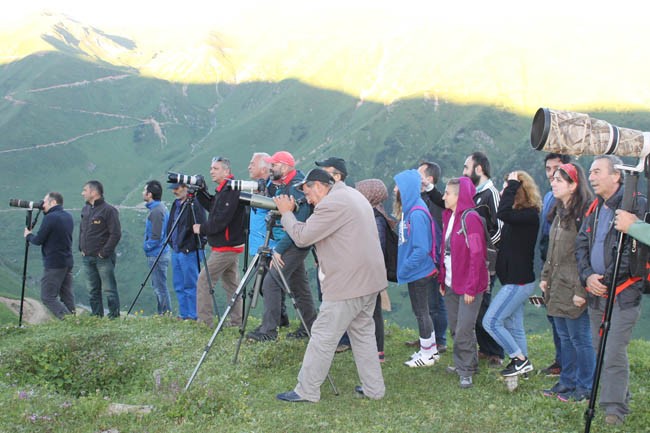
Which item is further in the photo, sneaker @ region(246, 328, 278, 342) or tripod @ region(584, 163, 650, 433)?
sneaker @ region(246, 328, 278, 342)

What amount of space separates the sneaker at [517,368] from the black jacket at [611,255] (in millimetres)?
1556

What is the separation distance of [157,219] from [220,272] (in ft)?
12.1

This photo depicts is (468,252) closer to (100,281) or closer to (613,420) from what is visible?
(613,420)

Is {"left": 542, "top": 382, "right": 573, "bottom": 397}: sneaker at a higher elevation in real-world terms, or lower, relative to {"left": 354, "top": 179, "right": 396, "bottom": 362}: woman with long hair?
lower

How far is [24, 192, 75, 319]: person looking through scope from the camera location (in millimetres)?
11164

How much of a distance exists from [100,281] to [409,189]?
722 cm

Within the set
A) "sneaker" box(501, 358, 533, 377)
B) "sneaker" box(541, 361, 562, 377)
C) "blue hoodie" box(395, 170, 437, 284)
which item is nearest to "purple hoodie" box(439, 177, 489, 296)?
"blue hoodie" box(395, 170, 437, 284)

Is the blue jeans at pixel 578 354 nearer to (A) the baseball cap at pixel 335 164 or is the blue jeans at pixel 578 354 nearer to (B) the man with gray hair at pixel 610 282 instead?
(B) the man with gray hair at pixel 610 282

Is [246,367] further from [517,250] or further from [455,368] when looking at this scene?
[517,250]

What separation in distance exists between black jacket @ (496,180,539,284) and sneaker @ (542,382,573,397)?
4.19 ft

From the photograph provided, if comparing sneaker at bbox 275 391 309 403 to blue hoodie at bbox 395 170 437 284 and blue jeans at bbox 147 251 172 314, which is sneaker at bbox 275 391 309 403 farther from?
blue jeans at bbox 147 251 172 314

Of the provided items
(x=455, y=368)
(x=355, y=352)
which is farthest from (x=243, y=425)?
(x=455, y=368)

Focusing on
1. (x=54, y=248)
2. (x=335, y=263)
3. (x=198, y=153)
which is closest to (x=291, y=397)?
(x=335, y=263)

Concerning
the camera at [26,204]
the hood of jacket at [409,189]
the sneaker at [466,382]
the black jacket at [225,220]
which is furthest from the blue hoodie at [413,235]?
the camera at [26,204]
